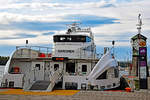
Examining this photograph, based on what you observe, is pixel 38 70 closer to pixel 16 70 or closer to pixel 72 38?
pixel 16 70

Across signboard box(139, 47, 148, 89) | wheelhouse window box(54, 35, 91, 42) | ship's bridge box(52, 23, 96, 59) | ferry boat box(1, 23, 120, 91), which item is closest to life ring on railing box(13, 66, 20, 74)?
ferry boat box(1, 23, 120, 91)

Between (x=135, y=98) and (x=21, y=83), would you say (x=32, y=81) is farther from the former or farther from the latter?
(x=135, y=98)

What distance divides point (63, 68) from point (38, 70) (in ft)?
6.70

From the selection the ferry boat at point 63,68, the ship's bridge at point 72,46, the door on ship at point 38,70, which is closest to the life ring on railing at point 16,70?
the ferry boat at point 63,68

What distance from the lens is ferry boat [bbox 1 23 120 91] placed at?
49.4ft

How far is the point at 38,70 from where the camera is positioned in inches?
662

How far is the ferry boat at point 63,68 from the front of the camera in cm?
1507

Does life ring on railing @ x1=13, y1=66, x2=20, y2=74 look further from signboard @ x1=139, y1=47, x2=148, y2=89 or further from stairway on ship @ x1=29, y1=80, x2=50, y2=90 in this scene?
signboard @ x1=139, y1=47, x2=148, y2=89

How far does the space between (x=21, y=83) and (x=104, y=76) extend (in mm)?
6427

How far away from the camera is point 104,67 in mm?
15305

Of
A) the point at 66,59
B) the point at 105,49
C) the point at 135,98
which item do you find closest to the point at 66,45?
the point at 66,59

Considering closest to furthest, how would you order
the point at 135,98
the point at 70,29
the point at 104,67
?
the point at 135,98, the point at 104,67, the point at 70,29

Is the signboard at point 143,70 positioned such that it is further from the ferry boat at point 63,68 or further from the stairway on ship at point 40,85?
the stairway on ship at point 40,85

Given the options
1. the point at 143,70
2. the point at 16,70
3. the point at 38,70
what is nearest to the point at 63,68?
the point at 38,70
